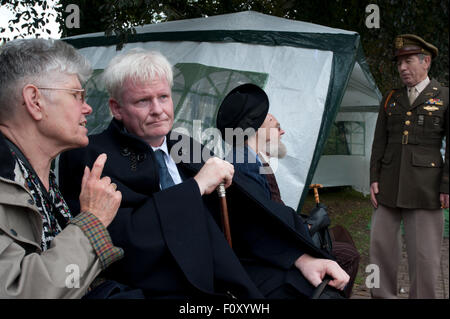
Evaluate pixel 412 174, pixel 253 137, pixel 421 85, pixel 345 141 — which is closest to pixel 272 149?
pixel 253 137

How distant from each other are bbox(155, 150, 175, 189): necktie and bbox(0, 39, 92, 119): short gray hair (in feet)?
2.00

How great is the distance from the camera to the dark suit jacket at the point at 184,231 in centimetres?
172

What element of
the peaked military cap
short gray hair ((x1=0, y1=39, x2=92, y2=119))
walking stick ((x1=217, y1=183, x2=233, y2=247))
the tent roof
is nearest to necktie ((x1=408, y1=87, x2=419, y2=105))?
the peaked military cap

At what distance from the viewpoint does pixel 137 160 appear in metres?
1.98

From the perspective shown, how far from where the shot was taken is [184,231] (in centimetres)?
175

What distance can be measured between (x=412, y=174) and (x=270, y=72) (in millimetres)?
1667

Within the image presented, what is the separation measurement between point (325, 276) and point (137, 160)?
106 centimetres

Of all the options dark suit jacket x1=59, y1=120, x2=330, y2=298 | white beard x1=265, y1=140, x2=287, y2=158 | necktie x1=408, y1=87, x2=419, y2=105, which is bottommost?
dark suit jacket x1=59, y1=120, x2=330, y2=298

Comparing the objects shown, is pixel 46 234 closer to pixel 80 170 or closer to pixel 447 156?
pixel 80 170

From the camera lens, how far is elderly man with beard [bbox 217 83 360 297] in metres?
2.49

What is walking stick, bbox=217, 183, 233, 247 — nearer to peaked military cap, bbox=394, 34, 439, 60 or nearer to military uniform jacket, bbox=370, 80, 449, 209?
military uniform jacket, bbox=370, 80, 449, 209

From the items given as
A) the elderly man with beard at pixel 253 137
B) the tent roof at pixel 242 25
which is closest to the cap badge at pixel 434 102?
the tent roof at pixel 242 25

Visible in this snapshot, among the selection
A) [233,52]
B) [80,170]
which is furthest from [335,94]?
[80,170]

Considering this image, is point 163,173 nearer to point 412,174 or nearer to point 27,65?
point 27,65
